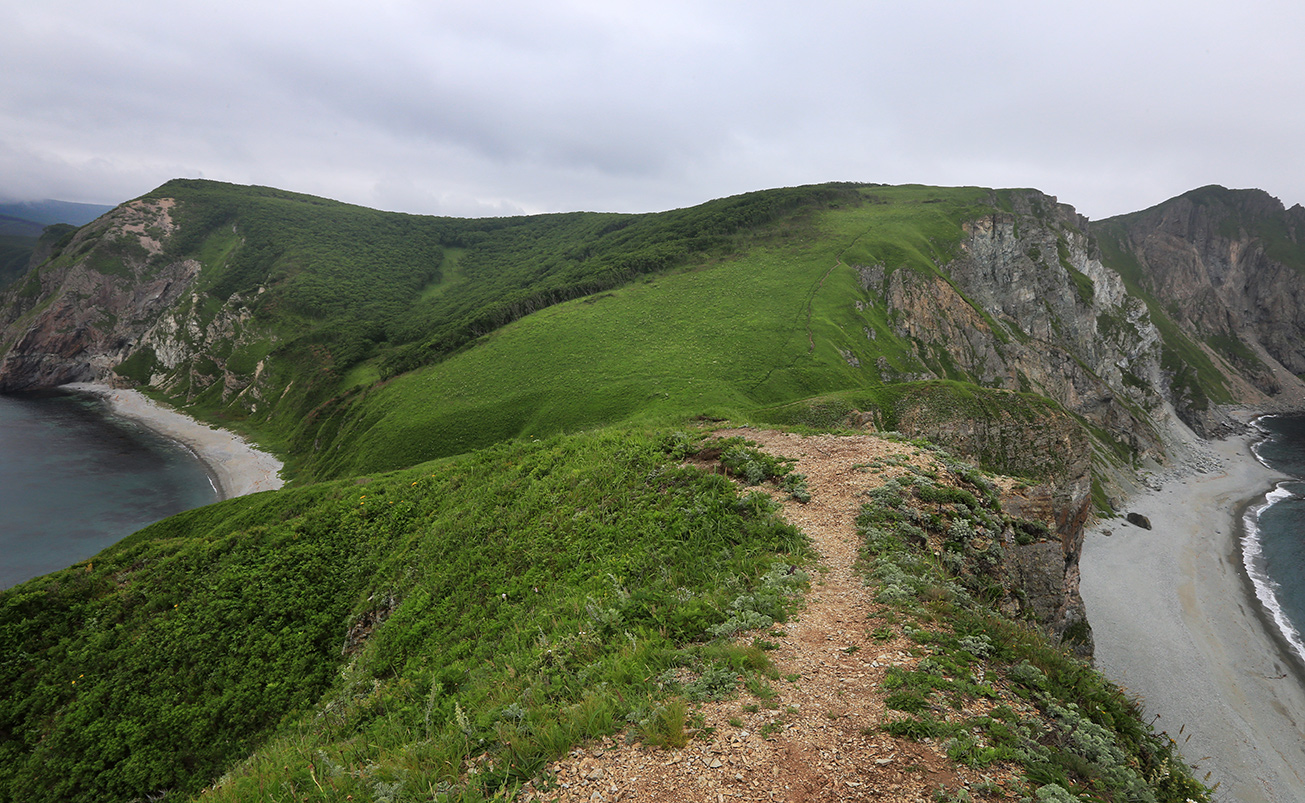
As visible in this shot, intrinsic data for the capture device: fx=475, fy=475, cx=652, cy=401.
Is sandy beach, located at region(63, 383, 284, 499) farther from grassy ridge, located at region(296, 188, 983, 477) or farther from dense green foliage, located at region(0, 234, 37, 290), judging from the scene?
dense green foliage, located at region(0, 234, 37, 290)

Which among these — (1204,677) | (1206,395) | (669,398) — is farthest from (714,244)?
(1206,395)

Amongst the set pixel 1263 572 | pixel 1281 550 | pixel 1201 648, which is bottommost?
pixel 1201 648

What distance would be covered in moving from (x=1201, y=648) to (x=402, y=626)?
2297 inches

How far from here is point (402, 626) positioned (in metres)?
14.6

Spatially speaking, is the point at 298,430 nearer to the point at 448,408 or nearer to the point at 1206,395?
the point at 448,408

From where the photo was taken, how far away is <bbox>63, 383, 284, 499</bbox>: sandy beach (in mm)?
66375

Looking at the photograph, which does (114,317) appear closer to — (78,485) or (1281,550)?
(78,485)

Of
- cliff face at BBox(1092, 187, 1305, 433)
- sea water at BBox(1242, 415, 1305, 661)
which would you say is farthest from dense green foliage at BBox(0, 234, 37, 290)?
cliff face at BBox(1092, 187, 1305, 433)

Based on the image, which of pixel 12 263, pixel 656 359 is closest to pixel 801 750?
pixel 656 359

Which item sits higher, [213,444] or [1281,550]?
[1281,550]

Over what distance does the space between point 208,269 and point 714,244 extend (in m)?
148

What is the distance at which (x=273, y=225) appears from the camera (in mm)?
150125

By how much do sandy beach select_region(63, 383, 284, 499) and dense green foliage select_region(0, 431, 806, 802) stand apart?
4153cm

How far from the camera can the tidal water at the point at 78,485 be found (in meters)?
54.3
